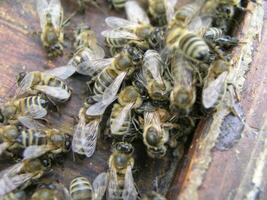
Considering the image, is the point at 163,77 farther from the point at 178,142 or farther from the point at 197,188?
the point at 197,188

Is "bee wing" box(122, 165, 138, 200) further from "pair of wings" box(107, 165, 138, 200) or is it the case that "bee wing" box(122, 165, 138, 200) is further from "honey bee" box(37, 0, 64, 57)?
"honey bee" box(37, 0, 64, 57)

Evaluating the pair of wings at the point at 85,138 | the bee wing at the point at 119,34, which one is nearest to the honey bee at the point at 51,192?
the pair of wings at the point at 85,138

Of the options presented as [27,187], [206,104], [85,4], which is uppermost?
[85,4]

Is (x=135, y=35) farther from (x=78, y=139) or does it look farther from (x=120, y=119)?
(x=78, y=139)

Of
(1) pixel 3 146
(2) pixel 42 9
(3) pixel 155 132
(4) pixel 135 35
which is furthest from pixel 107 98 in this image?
(2) pixel 42 9

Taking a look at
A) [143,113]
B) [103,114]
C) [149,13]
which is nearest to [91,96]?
[103,114]
